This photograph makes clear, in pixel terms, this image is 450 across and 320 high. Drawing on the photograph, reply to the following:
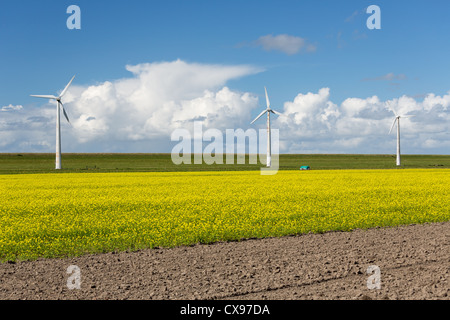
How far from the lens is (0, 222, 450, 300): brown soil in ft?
28.7

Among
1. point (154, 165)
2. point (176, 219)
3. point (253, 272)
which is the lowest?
point (253, 272)

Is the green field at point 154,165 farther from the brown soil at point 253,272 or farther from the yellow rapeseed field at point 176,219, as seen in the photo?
the brown soil at point 253,272

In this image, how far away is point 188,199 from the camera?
25.1 metres

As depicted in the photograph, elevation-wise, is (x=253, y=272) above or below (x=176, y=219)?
below

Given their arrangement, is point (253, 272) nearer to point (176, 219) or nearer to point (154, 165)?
point (176, 219)

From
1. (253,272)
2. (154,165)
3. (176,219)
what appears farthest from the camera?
(154,165)

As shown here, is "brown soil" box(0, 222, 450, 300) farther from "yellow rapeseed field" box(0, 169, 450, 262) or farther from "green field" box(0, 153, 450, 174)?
"green field" box(0, 153, 450, 174)

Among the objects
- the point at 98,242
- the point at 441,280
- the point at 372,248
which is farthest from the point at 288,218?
the point at 441,280

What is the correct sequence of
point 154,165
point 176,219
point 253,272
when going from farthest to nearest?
1. point 154,165
2. point 176,219
3. point 253,272

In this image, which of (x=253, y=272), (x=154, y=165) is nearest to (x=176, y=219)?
(x=253, y=272)

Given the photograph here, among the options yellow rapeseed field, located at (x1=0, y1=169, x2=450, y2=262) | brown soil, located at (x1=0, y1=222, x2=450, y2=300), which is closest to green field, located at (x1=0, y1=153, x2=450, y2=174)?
yellow rapeseed field, located at (x1=0, y1=169, x2=450, y2=262)

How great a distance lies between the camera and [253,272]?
1017cm

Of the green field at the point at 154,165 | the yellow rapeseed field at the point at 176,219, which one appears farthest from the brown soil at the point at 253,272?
the green field at the point at 154,165

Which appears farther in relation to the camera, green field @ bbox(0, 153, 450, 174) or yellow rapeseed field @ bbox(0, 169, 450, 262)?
green field @ bbox(0, 153, 450, 174)
